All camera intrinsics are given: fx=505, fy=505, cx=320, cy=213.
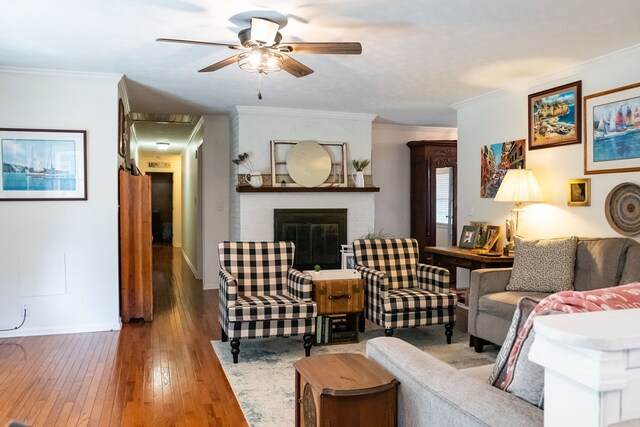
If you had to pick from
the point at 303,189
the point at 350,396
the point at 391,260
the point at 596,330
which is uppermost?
the point at 303,189

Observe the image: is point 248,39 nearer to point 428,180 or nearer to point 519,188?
point 519,188

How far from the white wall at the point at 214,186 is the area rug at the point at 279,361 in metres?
2.95

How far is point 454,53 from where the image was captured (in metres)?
3.89

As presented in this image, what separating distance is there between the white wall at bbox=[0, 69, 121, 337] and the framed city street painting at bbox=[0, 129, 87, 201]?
0.06m

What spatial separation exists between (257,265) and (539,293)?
2.26 m

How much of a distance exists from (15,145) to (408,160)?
536cm

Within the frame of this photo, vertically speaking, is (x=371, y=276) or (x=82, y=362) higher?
(x=371, y=276)

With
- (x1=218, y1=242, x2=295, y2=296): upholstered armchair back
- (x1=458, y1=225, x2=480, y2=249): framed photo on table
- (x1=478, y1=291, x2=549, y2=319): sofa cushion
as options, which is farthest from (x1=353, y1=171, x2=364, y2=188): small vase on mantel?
(x1=478, y1=291, x2=549, y2=319): sofa cushion

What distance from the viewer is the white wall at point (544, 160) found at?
4008 mm

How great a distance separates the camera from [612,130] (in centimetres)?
396

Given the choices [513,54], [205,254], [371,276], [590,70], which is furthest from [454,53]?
[205,254]

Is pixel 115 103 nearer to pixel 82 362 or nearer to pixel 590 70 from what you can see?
pixel 82 362

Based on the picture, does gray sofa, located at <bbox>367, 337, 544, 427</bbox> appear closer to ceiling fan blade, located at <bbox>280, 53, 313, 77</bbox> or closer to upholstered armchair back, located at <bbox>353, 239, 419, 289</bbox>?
ceiling fan blade, located at <bbox>280, 53, 313, 77</bbox>

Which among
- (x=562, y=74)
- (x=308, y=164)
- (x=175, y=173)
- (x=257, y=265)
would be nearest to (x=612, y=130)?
(x=562, y=74)
